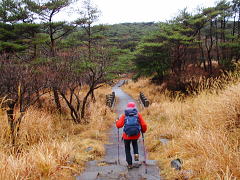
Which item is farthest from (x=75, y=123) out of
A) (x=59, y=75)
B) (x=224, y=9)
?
(x=224, y=9)

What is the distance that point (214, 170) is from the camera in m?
3.64

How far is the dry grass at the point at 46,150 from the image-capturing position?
4.04 m

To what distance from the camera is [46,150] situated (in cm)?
498

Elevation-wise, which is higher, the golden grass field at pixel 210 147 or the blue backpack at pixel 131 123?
the blue backpack at pixel 131 123

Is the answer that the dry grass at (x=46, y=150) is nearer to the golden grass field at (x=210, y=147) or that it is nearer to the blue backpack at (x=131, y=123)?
the blue backpack at (x=131, y=123)

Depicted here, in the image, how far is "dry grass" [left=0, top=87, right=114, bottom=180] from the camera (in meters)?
4.04

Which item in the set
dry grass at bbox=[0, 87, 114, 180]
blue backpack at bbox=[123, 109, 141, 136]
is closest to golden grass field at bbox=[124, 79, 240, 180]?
blue backpack at bbox=[123, 109, 141, 136]

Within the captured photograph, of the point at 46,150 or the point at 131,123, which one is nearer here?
the point at 131,123

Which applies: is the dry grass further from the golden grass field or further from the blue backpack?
the golden grass field

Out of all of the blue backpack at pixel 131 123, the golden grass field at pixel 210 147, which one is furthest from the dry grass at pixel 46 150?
the golden grass field at pixel 210 147

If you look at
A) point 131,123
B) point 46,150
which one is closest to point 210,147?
point 131,123

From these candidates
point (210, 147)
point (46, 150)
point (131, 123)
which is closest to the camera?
point (210, 147)

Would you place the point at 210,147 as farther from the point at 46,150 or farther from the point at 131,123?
the point at 46,150

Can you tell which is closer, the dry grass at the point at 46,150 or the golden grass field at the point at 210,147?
the golden grass field at the point at 210,147
